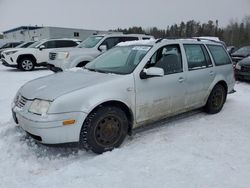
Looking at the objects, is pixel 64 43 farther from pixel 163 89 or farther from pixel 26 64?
pixel 163 89

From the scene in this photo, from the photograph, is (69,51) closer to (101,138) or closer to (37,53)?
(37,53)

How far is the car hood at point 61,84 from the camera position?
133 inches

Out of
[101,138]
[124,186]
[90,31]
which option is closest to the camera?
[124,186]

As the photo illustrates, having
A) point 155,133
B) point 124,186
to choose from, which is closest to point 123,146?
point 155,133

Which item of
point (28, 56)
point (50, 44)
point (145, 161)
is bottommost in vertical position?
point (145, 161)

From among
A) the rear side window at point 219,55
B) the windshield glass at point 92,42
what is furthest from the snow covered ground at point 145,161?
the windshield glass at point 92,42

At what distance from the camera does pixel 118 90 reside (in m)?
3.70

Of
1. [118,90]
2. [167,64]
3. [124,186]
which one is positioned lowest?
[124,186]

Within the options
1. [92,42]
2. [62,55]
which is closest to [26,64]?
[62,55]

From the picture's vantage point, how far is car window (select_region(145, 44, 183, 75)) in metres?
4.33

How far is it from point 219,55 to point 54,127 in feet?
13.5

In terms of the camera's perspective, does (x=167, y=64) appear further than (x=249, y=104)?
No

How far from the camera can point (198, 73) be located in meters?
4.94

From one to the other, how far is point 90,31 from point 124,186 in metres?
41.8
